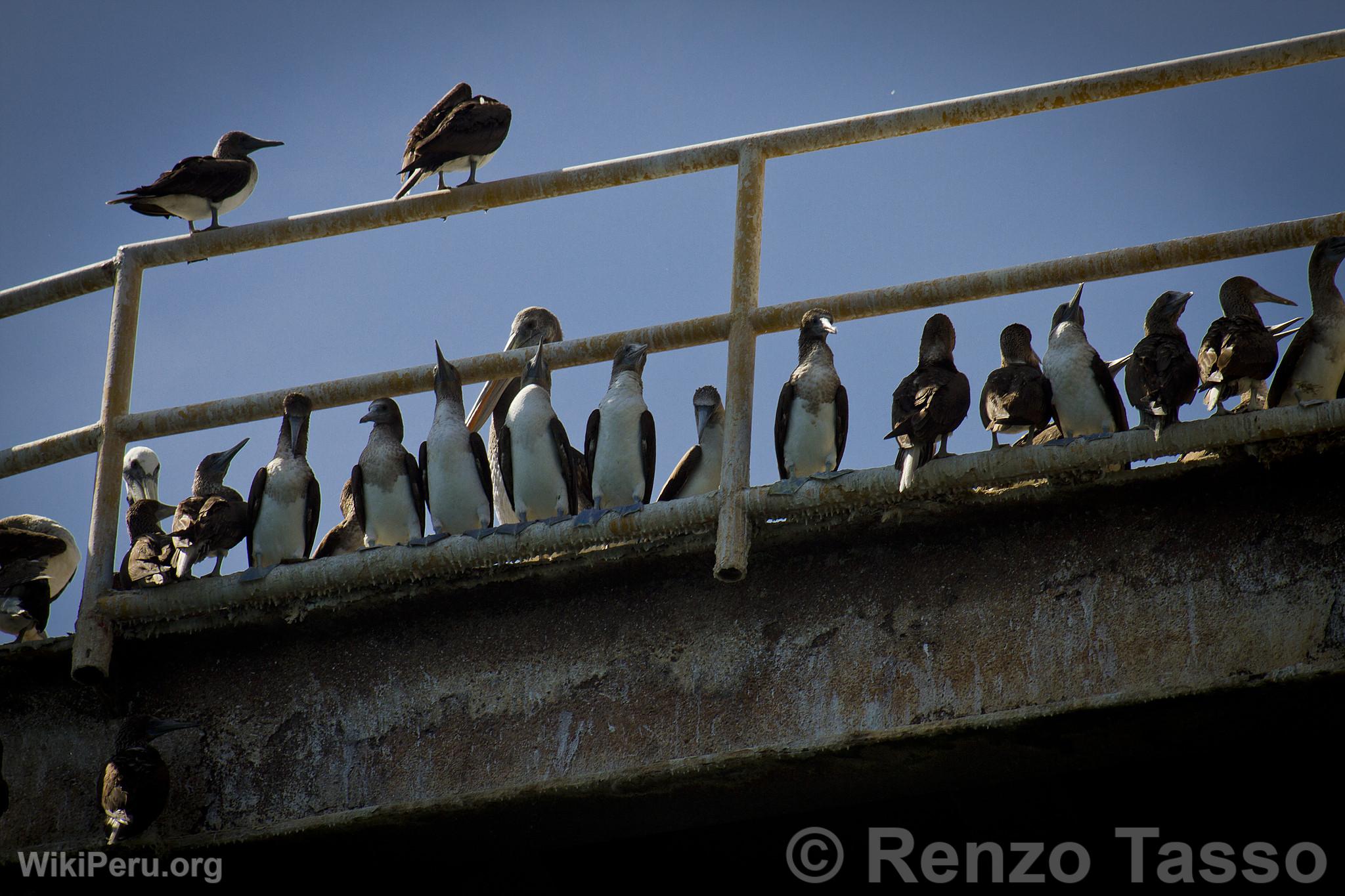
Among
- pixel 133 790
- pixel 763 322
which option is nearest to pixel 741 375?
pixel 763 322

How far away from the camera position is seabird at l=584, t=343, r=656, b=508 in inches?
302

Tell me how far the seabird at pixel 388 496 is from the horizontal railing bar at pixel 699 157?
1082 mm

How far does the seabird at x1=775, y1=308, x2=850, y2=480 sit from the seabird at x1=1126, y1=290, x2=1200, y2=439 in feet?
4.96

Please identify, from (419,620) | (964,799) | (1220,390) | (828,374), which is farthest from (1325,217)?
(419,620)

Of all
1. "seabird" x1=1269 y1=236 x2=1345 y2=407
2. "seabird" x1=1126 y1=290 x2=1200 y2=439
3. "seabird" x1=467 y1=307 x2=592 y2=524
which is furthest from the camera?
"seabird" x1=467 y1=307 x2=592 y2=524

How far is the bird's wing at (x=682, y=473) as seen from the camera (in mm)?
8523

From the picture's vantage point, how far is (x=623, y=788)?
19.4 ft

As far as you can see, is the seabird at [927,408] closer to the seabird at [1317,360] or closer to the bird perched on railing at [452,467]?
the seabird at [1317,360]

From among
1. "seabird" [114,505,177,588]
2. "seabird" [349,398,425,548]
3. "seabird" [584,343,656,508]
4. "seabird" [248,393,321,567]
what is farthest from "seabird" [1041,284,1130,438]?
"seabird" [114,505,177,588]

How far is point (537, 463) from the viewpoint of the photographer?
312 inches

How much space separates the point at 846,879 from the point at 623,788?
1476 millimetres

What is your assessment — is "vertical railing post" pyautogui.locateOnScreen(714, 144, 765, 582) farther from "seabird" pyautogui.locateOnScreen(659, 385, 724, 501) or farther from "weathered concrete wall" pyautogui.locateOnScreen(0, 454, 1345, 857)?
"seabird" pyautogui.locateOnScreen(659, 385, 724, 501)

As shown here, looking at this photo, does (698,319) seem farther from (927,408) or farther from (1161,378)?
(1161,378)

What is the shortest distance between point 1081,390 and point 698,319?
1874 mm
